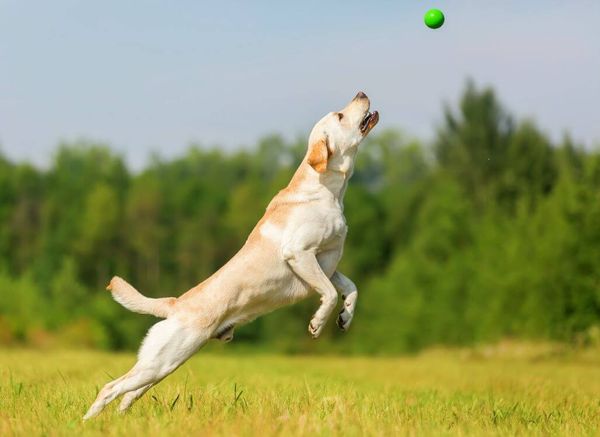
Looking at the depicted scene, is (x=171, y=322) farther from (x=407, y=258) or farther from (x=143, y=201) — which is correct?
(x=143, y=201)

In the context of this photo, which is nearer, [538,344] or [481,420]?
[481,420]

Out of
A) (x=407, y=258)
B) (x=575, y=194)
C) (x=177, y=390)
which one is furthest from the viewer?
(x=407, y=258)

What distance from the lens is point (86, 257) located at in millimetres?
65375

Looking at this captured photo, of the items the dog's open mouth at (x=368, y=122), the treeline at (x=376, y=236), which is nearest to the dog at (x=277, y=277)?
the dog's open mouth at (x=368, y=122)

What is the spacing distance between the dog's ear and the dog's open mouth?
1.41 ft

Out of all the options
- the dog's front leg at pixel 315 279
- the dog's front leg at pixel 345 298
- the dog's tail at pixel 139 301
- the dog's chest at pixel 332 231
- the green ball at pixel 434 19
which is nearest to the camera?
the dog's tail at pixel 139 301

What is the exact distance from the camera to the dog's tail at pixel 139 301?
6996mm

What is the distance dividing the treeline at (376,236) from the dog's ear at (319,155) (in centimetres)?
2138

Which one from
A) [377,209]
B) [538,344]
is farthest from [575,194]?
[377,209]

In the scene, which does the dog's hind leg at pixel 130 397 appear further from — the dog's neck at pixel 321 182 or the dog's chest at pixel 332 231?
the dog's neck at pixel 321 182

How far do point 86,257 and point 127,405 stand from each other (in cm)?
6017

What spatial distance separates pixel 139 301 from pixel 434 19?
14.0ft

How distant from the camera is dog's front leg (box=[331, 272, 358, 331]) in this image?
7496 millimetres

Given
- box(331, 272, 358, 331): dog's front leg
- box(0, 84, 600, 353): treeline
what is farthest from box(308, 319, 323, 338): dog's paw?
box(0, 84, 600, 353): treeline
